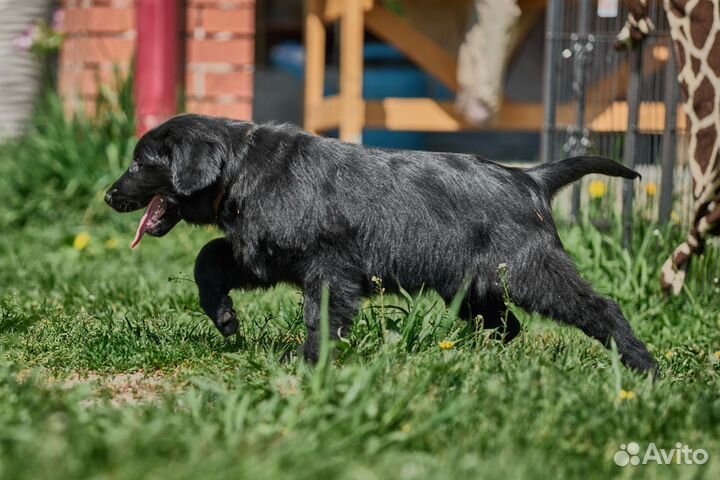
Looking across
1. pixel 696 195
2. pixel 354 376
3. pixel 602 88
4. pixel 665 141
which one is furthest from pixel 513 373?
pixel 602 88

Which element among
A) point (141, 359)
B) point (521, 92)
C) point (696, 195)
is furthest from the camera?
point (521, 92)

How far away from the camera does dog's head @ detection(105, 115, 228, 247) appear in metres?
4.34

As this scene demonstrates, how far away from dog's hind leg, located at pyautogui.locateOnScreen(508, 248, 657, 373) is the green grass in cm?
14

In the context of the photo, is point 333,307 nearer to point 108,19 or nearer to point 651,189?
point 651,189

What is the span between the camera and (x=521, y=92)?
37.4ft

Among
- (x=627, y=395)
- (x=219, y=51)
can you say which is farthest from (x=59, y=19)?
(x=627, y=395)

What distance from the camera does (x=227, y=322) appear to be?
4.53 metres

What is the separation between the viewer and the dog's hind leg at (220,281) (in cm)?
453

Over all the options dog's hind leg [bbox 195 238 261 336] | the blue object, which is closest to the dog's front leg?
dog's hind leg [bbox 195 238 261 336]

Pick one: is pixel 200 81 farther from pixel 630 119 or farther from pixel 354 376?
pixel 354 376

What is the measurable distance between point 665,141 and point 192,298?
2.75 meters

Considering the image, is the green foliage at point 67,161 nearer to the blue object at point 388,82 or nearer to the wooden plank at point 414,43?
the wooden plank at point 414,43

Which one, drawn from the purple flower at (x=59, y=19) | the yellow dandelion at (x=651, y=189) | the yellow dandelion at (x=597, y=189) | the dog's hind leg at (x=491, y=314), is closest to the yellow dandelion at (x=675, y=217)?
the yellow dandelion at (x=651, y=189)

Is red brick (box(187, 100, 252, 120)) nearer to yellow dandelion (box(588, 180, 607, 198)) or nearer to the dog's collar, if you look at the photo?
yellow dandelion (box(588, 180, 607, 198))
